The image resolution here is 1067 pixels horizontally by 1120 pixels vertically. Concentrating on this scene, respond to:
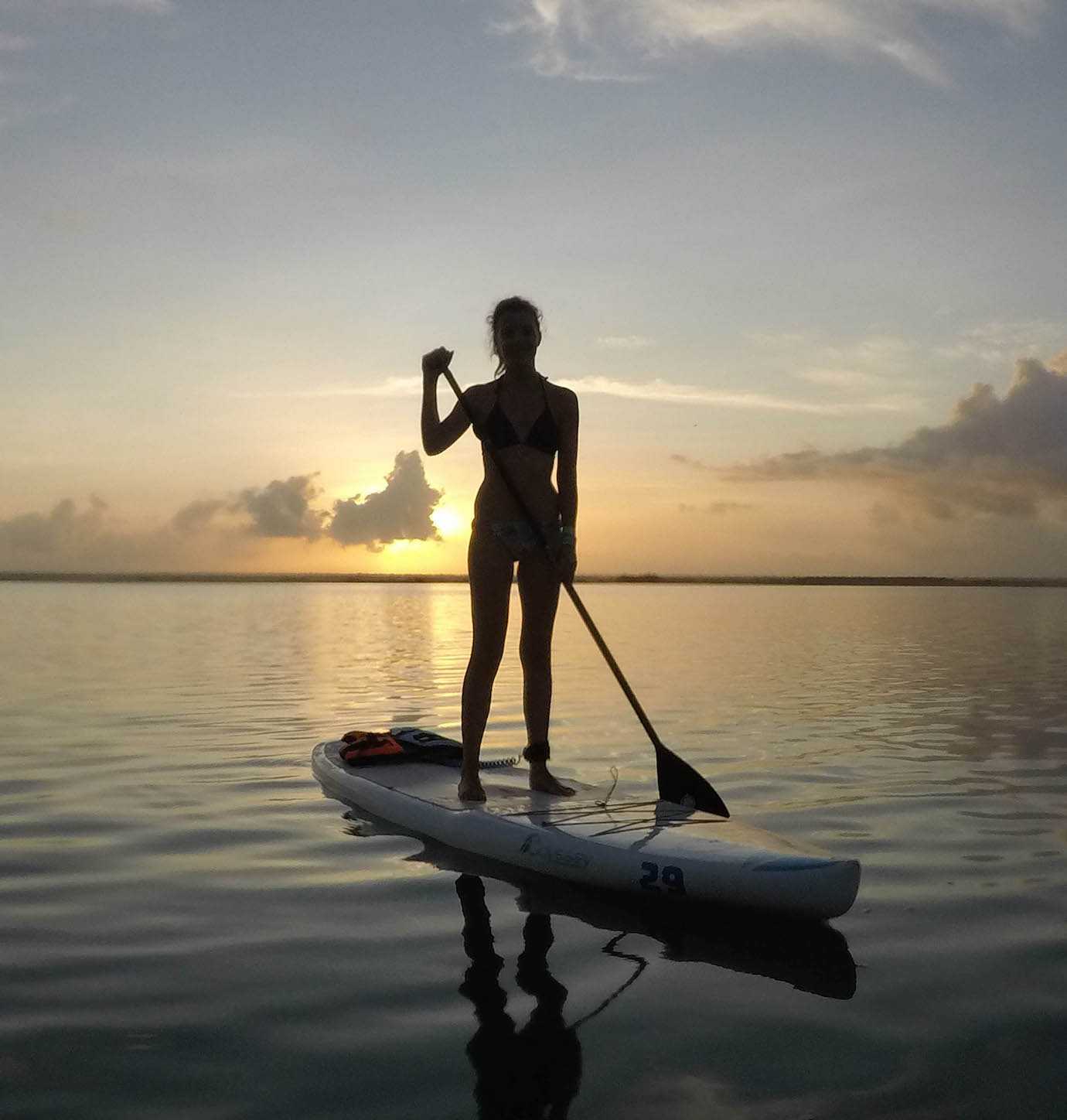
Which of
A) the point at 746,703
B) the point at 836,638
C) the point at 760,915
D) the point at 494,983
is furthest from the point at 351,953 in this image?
the point at 836,638

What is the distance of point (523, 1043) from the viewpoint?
3.50 m

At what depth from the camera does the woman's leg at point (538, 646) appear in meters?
6.50

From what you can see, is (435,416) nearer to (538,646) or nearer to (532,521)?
(532,521)

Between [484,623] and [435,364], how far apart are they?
154cm

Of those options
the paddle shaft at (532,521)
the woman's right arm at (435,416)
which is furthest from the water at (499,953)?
the woman's right arm at (435,416)

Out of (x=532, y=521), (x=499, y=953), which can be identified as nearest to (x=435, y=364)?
(x=532, y=521)

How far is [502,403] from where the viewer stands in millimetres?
6582

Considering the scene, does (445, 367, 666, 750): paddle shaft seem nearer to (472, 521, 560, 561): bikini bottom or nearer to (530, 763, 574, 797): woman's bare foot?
(472, 521, 560, 561): bikini bottom

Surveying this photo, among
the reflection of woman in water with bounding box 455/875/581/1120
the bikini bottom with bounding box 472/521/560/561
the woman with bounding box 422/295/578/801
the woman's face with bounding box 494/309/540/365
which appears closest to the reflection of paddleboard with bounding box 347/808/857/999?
the reflection of woman in water with bounding box 455/875/581/1120

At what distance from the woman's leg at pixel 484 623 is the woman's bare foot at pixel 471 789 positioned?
0.24m

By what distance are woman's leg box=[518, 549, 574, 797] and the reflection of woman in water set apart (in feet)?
6.75

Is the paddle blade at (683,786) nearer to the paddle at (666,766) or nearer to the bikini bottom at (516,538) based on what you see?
the paddle at (666,766)

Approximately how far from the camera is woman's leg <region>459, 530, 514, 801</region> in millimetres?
6438

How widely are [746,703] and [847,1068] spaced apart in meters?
10.6
